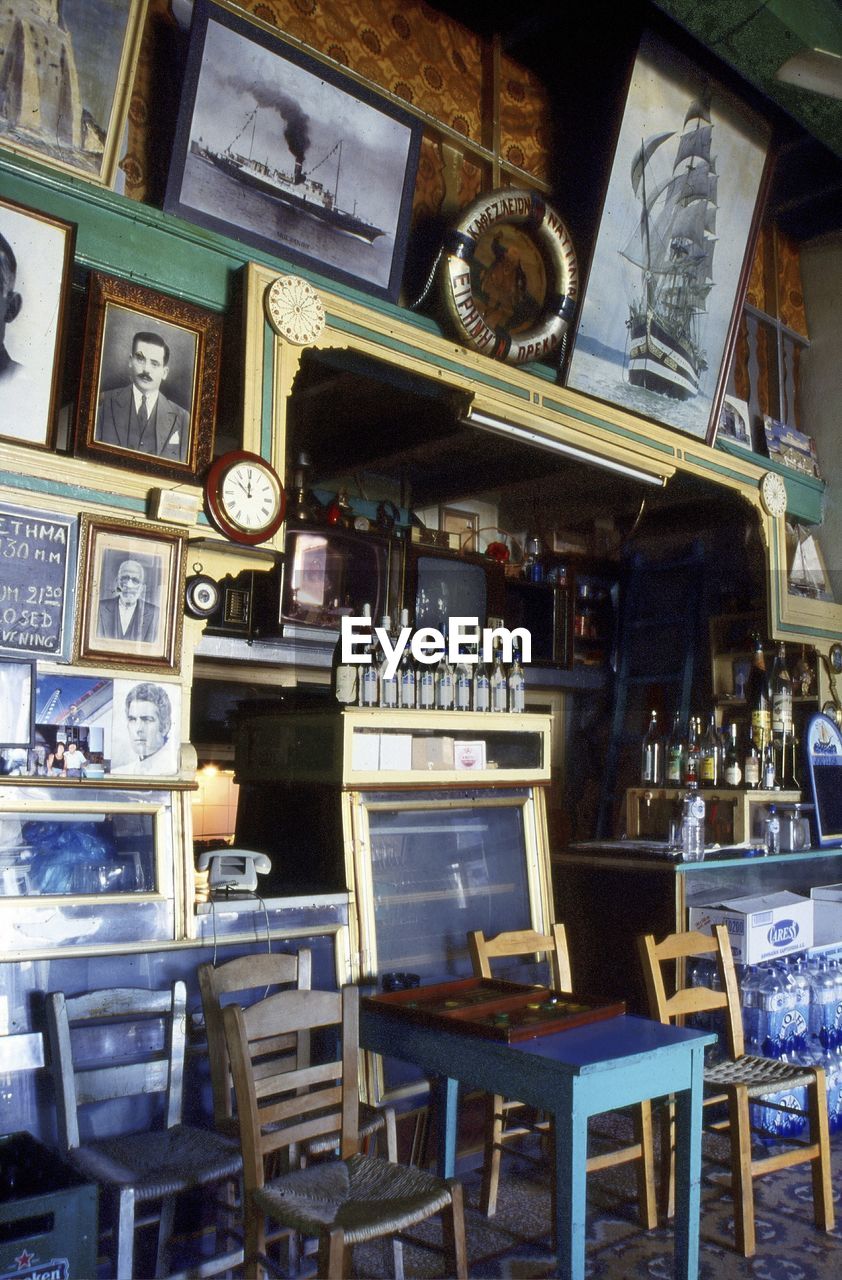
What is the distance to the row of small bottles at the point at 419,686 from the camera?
396cm

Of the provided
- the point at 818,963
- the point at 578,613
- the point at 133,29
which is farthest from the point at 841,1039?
the point at 133,29

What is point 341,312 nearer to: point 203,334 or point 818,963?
point 203,334

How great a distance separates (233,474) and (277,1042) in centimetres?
177

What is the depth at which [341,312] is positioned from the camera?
3.83m

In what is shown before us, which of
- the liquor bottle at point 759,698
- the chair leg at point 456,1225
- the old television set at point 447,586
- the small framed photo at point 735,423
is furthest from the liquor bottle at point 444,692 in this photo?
the liquor bottle at point 759,698

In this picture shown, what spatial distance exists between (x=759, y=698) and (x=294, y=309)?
3.96 m

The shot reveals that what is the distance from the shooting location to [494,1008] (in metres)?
3.08

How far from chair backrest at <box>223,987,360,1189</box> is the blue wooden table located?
0.36 meters

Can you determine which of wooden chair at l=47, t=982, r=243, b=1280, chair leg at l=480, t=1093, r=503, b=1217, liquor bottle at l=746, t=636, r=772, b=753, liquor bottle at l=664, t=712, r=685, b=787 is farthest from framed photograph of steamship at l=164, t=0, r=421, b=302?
liquor bottle at l=746, t=636, r=772, b=753

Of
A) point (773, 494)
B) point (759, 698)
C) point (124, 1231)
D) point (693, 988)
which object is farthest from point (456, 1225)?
point (773, 494)

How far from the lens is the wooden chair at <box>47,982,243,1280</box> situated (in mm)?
2494

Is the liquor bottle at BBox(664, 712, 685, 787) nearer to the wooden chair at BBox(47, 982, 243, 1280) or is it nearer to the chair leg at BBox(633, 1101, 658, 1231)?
the chair leg at BBox(633, 1101, 658, 1231)

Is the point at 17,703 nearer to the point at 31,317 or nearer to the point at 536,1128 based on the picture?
the point at 31,317

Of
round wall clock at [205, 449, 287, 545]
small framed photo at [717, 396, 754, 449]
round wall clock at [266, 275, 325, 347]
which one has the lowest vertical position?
round wall clock at [205, 449, 287, 545]
